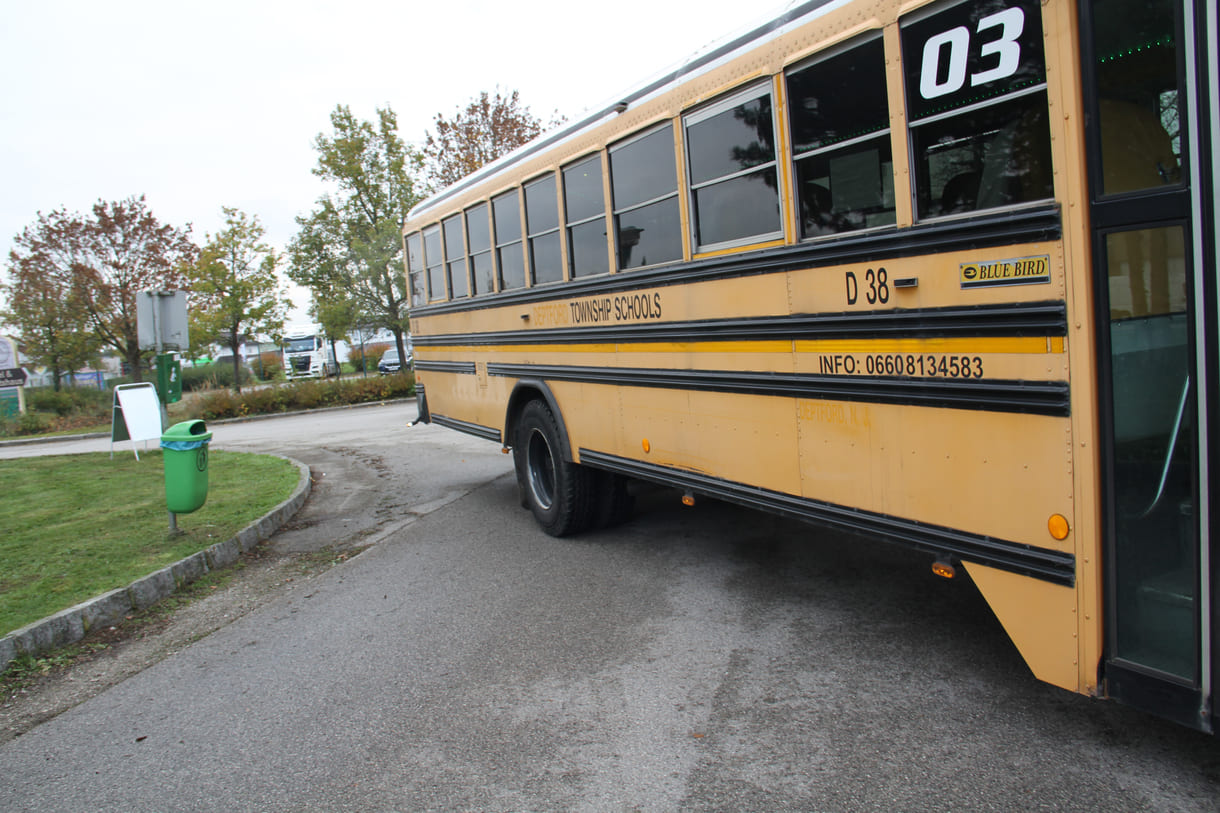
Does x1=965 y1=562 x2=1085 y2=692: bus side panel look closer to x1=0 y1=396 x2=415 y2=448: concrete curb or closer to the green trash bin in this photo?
the green trash bin

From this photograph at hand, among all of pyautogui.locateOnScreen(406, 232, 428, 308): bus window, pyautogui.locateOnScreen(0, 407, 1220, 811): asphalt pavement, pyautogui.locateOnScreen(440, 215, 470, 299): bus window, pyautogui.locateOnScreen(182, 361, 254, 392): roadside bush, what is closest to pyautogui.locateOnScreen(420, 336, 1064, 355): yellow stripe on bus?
pyautogui.locateOnScreen(0, 407, 1220, 811): asphalt pavement

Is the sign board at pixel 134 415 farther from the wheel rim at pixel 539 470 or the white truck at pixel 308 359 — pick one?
the white truck at pixel 308 359

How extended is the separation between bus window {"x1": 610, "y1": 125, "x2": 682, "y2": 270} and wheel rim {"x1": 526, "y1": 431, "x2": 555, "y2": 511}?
6.53 ft

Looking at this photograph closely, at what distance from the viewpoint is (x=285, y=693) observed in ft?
12.6

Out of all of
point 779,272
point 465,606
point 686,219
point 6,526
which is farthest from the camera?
point 6,526

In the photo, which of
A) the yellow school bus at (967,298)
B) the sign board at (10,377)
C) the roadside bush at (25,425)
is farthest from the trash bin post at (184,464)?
the sign board at (10,377)

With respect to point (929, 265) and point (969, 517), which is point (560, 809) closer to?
point (969, 517)

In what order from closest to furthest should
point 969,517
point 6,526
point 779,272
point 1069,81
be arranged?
point 1069,81, point 969,517, point 779,272, point 6,526

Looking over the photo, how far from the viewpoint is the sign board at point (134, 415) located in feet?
39.4

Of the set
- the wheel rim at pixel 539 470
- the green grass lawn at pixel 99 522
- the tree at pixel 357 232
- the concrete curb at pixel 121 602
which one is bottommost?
the concrete curb at pixel 121 602

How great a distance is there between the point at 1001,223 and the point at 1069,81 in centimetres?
46

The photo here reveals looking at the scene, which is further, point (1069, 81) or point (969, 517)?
point (969, 517)

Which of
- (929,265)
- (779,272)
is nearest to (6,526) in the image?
(779,272)

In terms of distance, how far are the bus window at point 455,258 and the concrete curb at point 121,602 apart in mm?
2777
